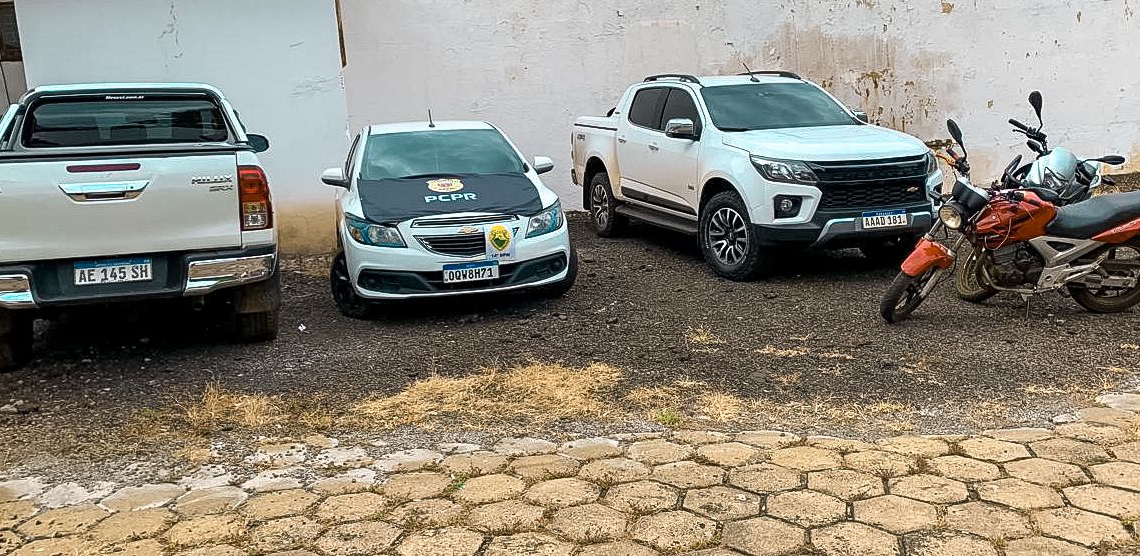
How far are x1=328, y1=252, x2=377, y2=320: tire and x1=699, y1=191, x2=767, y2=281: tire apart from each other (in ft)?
9.91

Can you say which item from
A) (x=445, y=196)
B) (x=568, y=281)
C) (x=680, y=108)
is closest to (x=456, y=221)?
(x=445, y=196)

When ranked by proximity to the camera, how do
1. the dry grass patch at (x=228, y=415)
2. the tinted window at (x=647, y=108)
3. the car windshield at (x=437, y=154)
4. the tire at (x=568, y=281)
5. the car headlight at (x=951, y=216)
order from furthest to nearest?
1. the tinted window at (x=647, y=108)
2. the car windshield at (x=437, y=154)
3. the tire at (x=568, y=281)
4. the car headlight at (x=951, y=216)
5. the dry grass patch at (x=228, y=415)

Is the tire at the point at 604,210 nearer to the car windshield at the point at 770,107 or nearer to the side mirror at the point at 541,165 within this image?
the car windshield at the point at 770,107

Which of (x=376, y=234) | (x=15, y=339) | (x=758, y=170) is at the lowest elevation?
(x=15, y=339)

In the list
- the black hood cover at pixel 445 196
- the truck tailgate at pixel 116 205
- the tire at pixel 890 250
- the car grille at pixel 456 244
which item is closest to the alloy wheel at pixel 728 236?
the tire at pixel 890 250

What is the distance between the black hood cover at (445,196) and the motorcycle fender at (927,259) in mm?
2751

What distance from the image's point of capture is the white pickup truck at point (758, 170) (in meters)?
7.81

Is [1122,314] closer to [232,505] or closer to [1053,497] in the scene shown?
[1053,497]

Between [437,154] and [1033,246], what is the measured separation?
4.66 m

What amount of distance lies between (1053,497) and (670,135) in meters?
5.50

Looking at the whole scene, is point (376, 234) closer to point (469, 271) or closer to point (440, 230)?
point (440, 230)

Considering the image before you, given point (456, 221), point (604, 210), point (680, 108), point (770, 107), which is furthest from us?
point (604, 210)

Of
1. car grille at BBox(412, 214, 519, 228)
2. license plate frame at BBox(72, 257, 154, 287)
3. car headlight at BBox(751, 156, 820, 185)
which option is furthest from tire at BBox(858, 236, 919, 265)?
license plate frame at BBox(72, 257, 154, 287)

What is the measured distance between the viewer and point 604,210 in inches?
429
